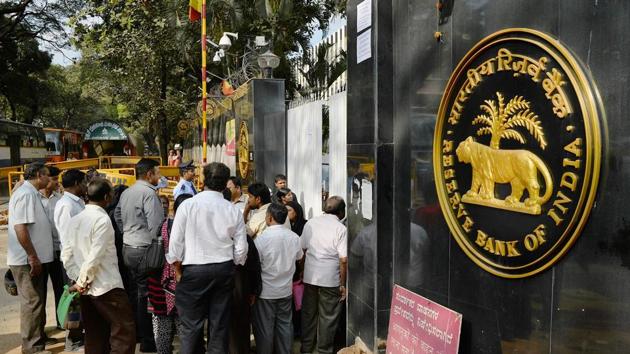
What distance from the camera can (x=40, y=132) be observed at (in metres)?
32.6

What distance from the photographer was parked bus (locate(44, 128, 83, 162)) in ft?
114

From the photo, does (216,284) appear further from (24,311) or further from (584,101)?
(584,101)

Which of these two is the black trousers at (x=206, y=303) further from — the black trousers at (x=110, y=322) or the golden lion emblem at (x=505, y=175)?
the golden lion emblem at (x=505, y=175)

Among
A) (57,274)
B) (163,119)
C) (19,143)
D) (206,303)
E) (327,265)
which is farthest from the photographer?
(19,143)

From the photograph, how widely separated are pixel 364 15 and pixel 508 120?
198cm

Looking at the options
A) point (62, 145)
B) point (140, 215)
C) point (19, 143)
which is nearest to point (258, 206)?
point (140, 215)

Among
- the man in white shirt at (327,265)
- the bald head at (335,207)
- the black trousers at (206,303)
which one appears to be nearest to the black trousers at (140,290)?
the black trousers at (206,303)

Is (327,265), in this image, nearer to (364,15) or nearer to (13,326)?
(364,15)

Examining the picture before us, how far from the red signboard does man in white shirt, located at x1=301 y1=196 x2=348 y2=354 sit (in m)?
0.98

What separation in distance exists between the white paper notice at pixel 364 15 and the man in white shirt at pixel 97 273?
2499 millimetres

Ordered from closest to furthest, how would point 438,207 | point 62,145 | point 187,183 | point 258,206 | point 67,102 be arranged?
point 438,207 → point 258,206 → point 187,183 → point 62,145 → point 67,102

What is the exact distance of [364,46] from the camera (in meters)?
4.29

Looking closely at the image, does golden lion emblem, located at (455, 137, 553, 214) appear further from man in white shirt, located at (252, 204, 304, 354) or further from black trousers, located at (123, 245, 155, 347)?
black trousers, located at (123, 245, 155, 347)

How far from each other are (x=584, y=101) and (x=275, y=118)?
636cm
